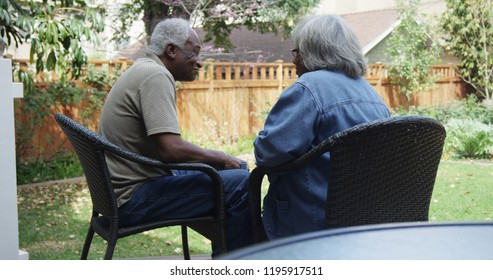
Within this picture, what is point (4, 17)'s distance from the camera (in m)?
5.13

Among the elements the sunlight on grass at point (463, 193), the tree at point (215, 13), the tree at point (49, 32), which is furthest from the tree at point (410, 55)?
the tree at point (49, 32)

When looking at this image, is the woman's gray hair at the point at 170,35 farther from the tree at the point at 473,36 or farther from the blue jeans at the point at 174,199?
the tree at the point at 473,36

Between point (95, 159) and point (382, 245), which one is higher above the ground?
point (382, 245)

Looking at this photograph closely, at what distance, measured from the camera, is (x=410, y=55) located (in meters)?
14.4

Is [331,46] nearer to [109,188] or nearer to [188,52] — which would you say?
[188,52]

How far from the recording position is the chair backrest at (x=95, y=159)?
244 centimetres

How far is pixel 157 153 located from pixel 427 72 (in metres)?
12.4

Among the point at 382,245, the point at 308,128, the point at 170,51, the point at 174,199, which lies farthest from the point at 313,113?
the point at 382,245

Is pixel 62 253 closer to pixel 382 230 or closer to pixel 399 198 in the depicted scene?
pixel 399 198

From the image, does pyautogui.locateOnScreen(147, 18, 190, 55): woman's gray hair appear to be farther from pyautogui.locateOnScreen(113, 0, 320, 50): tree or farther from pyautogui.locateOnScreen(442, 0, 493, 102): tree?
pyautogui.locateOnScreen(442, 0, 493, 102): tree

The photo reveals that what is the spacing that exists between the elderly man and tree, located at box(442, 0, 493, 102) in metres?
12.5

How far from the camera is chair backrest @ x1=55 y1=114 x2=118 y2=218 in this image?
2.44 m

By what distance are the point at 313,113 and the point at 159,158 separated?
66 centimetres

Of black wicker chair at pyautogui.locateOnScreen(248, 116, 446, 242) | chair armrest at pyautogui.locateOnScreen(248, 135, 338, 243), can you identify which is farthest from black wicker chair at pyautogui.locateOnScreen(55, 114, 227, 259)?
black wicker chair at pyautogui.locateOnScreen(248, 116, 446, 242)
